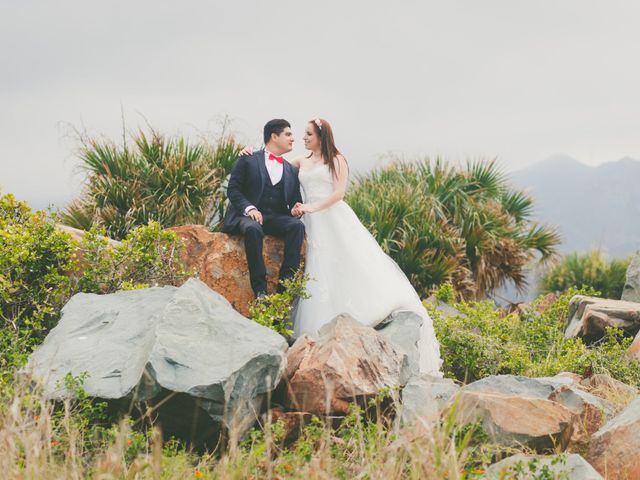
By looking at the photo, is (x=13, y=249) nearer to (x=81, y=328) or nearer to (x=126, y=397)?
(x=81, y=328)

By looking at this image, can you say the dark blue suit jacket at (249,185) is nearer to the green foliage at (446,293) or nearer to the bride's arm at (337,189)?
the bride's arm at (337,189)

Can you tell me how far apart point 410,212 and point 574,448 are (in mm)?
7679

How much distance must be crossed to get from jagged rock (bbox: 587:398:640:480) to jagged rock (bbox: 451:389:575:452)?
0.58 ft

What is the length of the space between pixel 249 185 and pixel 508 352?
10.6 feet

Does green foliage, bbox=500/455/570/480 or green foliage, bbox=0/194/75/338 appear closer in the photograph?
green foliage, bbox=500/455/570/480

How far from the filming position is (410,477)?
3.46m

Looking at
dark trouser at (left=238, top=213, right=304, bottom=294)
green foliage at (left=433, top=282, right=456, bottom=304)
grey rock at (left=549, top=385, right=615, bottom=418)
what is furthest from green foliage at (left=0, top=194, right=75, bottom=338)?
green foliage at (left=433, top=282, right=456, bottom=304)

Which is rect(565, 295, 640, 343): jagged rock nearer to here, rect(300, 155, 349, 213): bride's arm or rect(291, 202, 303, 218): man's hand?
rect(300, 155, 349, 213): bride's arm

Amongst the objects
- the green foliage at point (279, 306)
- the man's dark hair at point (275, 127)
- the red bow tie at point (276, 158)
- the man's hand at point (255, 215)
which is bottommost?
the green foliage at point (279, 306)

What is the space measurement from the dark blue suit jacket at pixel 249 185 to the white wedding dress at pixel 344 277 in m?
0.22

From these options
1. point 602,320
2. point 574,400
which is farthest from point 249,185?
point 602,320

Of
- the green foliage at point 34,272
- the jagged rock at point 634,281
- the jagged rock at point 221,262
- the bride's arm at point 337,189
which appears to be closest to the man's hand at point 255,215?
the jagged rock at point 221,262

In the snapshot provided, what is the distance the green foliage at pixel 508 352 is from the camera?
7020 mm

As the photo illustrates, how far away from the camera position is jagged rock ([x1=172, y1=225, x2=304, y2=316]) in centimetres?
728
